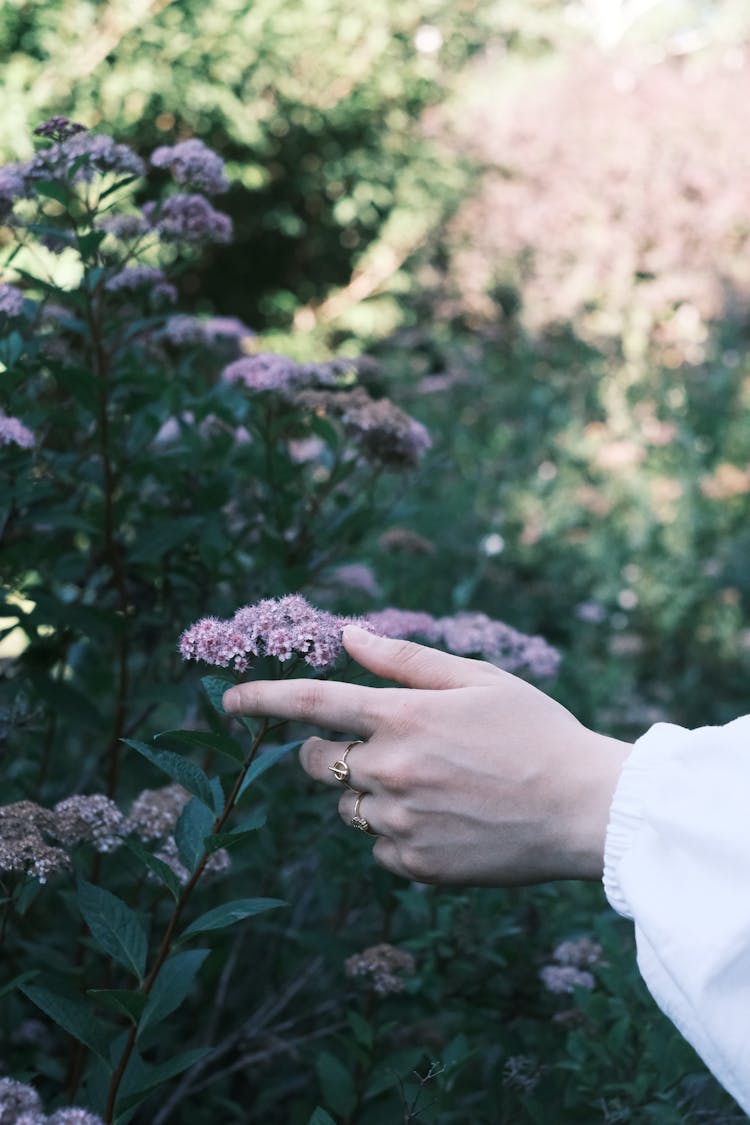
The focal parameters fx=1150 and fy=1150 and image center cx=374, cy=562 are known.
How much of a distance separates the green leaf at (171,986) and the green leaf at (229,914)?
0.04 meters

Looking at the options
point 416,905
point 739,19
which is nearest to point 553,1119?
point 416,905

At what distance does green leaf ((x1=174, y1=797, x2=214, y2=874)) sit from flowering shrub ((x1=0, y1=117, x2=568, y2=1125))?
88 mm

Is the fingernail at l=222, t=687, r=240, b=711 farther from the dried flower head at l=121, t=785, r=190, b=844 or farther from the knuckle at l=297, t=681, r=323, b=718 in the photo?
the dried flower head at l=121, t=785, r=190, b=844

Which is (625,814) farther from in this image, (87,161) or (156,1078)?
(87,161)

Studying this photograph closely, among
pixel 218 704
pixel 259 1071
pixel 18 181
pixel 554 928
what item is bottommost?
pixel 259 1071

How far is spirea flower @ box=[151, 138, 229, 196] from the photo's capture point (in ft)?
5.46

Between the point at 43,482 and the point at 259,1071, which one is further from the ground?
the point at 43,482

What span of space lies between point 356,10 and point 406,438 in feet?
21.2

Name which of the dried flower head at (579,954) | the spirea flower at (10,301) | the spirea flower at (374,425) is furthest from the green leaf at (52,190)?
the dried flower head at (579,954)

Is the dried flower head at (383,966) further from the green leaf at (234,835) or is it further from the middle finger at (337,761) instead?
the green leaf at (234,835)

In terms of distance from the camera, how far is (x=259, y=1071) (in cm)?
180

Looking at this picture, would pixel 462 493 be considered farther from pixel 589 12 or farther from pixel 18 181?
pixel 589 12

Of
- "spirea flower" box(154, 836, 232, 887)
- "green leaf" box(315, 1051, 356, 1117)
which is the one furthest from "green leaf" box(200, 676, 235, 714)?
"green leaf" box(315, 1051, 356, 1117)

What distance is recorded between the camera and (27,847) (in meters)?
1.05
